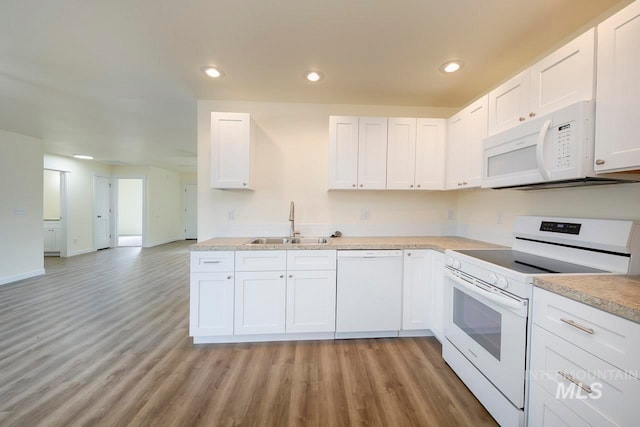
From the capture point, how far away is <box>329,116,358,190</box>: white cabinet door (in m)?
2.49

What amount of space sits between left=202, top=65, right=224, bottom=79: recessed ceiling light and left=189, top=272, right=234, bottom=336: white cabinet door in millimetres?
1786

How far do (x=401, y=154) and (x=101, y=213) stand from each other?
8033 millimetres

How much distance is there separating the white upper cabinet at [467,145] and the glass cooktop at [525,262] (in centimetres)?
63

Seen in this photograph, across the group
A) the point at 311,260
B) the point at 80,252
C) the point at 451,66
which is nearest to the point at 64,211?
the point at 80,252

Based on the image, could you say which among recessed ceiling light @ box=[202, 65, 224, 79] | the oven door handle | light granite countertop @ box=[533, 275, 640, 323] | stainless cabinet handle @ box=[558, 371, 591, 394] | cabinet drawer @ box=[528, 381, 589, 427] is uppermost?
recessed ceiling light @ box=[202, 65, 224, 79]

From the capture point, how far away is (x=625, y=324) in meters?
0.86

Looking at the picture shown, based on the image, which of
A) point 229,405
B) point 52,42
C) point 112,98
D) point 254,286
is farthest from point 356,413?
point 112,98

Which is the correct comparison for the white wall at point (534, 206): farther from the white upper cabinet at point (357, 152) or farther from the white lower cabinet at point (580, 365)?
the white upper cabinet at point (357, 152)

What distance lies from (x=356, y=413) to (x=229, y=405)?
0.82 metres

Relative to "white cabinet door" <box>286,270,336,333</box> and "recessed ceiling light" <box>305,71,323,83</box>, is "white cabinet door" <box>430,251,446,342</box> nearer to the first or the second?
"white cabinet door" <box>286,270,336,333</box>

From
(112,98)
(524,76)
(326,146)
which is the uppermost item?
(112,98)

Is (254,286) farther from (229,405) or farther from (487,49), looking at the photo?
(487,49)

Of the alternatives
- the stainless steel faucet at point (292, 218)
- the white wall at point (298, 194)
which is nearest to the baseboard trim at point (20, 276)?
the white wall at point (298, 194)

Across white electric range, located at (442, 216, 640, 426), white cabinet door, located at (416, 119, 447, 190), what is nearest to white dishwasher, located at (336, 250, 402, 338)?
white electric range, located at (442, 216, 640, 426)
